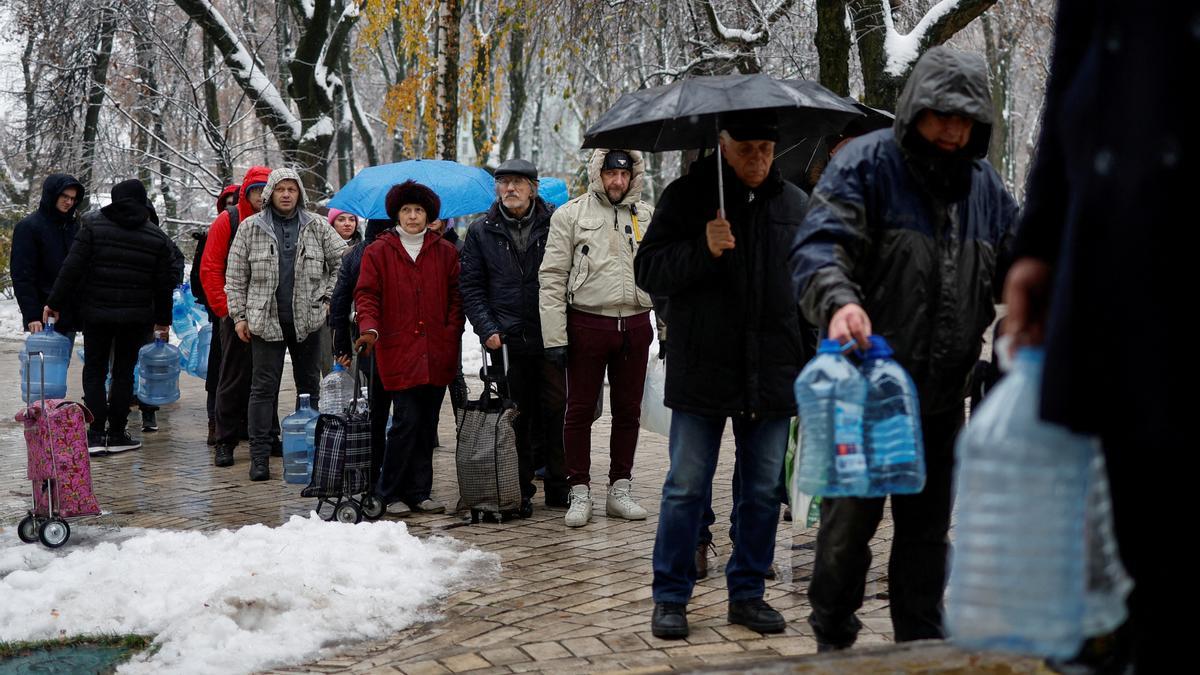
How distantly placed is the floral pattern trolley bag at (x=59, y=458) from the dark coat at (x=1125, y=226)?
6.18m

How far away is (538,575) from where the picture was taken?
6.18m

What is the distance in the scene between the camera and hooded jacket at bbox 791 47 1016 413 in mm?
3867

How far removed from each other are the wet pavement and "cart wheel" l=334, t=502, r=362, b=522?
0.35 metres

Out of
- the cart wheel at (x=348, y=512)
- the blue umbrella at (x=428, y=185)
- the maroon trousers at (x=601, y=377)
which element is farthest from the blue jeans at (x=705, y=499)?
the blue umbrella at (x=428, y=185)

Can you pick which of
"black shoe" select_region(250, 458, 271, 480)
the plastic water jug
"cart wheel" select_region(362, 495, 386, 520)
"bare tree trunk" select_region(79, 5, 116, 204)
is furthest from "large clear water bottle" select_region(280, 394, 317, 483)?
"bare tree trunk" select_region(79, 5, 116, 204)

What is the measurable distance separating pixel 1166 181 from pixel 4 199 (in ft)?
100

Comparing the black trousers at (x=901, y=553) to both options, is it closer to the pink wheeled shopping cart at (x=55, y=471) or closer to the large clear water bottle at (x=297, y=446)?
the pink wheeled shopping cart at (x=55, y=471)

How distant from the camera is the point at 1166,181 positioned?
180 cm

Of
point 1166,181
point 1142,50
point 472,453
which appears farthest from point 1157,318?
point 472,453

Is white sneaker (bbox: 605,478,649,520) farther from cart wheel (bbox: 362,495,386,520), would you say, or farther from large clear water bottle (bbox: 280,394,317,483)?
large clear water bottle (bbox: 280,394,317,483)

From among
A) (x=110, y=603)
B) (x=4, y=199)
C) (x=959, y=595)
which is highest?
(x=4, y=199)

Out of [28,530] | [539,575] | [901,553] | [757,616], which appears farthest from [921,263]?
[28,530]

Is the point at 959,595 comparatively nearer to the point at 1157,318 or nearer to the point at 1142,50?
the point at 1157,318

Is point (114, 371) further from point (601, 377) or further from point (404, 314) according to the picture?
point (601, 377)
